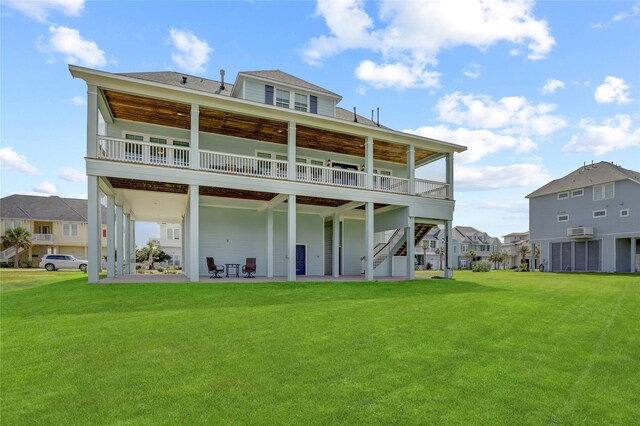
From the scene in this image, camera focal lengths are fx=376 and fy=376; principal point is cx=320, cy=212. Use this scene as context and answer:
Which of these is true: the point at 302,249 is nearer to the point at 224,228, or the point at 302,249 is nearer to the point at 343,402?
the point at 224,228

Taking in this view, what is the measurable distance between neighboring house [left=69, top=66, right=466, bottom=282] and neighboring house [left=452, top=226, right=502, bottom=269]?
52301 mm

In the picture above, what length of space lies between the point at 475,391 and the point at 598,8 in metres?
13.0

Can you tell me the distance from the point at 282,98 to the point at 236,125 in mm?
3285

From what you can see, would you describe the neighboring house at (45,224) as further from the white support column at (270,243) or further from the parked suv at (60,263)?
the white support column at (270,243)

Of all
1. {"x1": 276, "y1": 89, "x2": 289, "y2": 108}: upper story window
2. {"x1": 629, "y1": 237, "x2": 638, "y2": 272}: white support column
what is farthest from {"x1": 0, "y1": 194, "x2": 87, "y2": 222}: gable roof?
{"x1": 629, "y1": 237, "x2": 638, "y2": 272}: white support column

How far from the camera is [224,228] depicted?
18969 mm

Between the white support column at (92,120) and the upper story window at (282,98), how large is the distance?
26.9 ft

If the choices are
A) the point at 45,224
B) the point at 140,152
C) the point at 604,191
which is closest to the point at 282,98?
the point at 140,152

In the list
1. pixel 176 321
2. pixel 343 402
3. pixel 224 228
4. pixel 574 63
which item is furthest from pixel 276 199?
pixel 343 402

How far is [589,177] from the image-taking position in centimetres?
3497

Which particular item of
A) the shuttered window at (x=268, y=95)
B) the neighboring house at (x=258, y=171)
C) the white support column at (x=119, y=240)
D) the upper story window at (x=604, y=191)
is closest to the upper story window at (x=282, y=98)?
the neighboring house at (x=258, y=171)

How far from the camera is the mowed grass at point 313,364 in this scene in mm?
3797

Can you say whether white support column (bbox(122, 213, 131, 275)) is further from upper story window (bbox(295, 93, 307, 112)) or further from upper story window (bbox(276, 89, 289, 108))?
upper story window (bbox(295, 93, 307, 112))

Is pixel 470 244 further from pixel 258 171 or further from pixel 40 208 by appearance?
pixel 40 208
